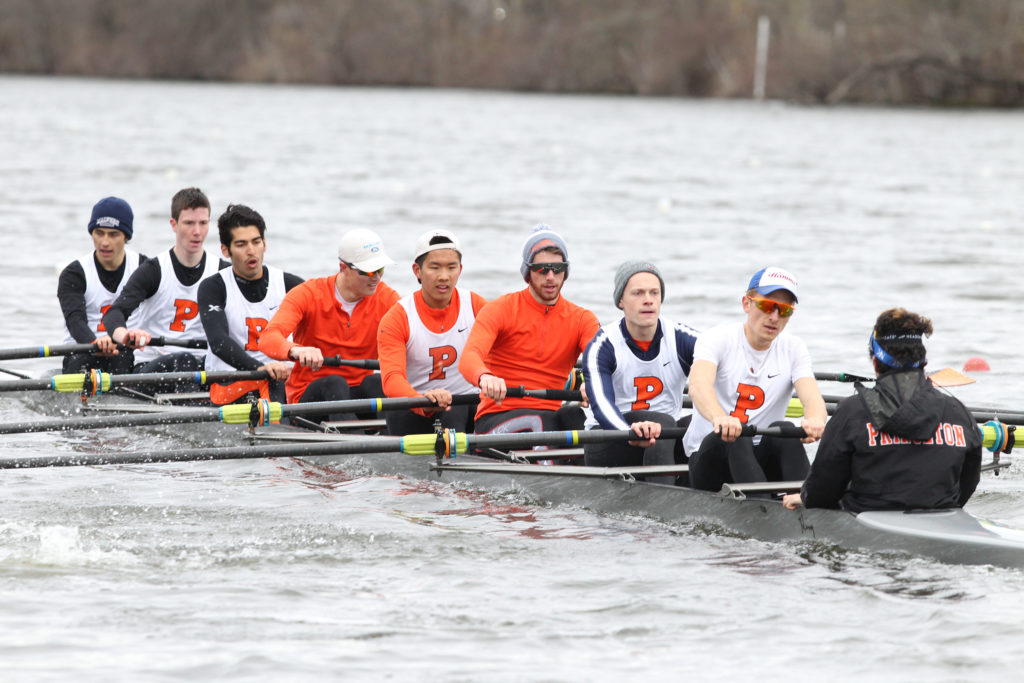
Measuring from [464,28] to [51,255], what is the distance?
46.8 meters

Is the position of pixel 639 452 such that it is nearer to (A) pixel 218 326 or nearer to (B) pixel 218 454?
(B) pixel 218 454

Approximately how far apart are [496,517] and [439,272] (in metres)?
1.43

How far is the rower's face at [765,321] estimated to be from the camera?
21.1 feet

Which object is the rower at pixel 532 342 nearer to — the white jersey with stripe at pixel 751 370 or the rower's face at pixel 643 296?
the rower's face at pixel 643 296

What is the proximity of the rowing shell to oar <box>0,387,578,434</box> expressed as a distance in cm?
39

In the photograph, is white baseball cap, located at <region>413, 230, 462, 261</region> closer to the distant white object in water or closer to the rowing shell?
the rowing shell

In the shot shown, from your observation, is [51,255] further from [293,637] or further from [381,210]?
[293,637]

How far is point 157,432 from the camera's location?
9.77 metres

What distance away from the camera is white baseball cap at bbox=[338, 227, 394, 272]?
8.33 metres

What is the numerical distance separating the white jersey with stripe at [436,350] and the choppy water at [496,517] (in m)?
0.62

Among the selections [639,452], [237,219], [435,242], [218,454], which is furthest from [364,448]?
[237,219]

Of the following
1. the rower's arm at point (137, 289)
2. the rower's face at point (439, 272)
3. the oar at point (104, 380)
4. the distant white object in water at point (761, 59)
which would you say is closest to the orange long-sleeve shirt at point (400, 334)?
the rower's face at point (439, 272)

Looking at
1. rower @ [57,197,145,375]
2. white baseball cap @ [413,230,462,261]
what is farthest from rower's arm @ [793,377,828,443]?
rower @ [57,197,145,375]

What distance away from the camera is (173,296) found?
982cm
